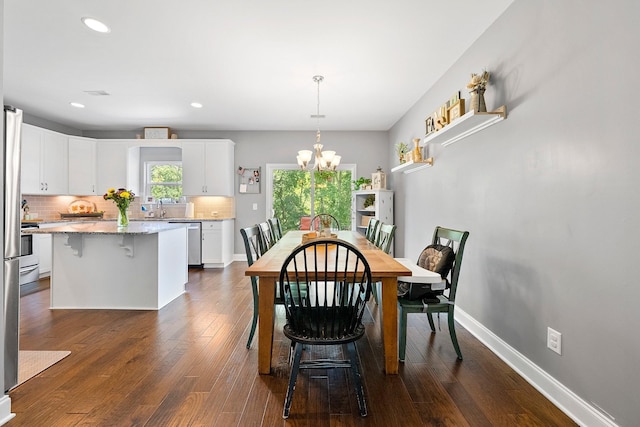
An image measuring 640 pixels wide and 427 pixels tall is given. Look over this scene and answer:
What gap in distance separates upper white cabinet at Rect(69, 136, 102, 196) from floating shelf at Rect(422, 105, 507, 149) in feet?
19.1

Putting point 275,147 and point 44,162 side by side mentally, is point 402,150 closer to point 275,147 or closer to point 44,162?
point 275,147

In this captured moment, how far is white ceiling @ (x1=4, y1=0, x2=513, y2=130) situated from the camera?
265 centimetres

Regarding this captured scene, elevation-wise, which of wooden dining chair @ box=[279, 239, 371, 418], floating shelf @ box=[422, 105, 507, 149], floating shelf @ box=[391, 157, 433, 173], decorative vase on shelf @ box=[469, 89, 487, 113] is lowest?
wooden dining chair @ box=[279, 239, 371, 418]

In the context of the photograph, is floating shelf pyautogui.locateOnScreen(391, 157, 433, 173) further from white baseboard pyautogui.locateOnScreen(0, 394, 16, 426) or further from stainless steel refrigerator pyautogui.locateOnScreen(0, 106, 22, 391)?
white baseboard pyautogui.locateOnScreen(0, 394, 16, 426)

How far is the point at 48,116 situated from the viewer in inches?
228

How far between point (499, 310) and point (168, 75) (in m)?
3.95

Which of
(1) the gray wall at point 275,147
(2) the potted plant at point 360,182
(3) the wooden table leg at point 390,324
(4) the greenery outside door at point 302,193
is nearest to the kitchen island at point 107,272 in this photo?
(3) the wooden table leg at point 390,324

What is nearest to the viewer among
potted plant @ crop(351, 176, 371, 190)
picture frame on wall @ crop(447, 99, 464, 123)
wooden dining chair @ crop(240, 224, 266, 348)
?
wooden dining chair @ crop(240, 224, 266, 348)

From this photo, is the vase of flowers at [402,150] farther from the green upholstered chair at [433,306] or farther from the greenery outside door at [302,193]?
the green upholstered chair at [433,306]

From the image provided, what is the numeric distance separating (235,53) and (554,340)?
3363 mm

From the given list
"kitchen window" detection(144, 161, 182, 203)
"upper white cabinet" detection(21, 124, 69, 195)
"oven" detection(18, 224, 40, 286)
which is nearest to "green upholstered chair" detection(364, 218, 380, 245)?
"kitchen window" detection(144, 161, 182, 203)

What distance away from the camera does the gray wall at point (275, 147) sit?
22.2 feet

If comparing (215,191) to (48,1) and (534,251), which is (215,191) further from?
(534,251)

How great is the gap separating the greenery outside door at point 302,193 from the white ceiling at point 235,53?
163cm
